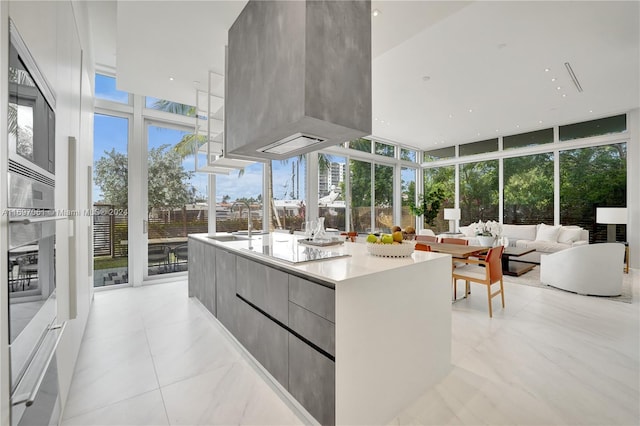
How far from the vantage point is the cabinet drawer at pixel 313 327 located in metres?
1.40

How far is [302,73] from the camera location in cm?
159

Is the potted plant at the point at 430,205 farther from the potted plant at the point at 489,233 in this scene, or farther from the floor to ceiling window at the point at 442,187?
the potted plant at the point at 489,233

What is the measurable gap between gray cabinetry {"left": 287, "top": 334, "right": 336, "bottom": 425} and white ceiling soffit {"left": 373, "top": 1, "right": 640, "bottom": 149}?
2743 mm

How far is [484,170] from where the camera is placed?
8.46 m

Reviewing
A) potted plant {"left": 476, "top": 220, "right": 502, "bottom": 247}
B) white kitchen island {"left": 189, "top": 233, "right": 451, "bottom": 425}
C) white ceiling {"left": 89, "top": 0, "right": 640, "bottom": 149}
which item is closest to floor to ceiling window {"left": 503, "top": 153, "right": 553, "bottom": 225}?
white ceiling {"left": 89, "top": 0, "right": 640, "bottom": 149}

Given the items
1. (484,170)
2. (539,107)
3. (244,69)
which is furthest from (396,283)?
(484,170)

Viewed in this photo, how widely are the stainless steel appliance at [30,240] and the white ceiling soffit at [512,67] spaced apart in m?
2.52

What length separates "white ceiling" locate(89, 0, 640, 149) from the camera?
2.55 meters

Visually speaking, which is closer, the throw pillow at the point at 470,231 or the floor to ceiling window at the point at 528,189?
the floor to ceiling window at the point at 528,189

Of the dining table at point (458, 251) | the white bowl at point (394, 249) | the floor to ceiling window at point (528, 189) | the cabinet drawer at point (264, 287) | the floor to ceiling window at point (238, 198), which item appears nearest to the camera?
the cabinet drawer at point (264, 287)

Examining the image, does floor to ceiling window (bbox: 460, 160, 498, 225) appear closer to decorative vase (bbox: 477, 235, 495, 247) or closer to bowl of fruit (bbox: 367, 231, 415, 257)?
Result: decorative vase (bbox: 477, 235, 495, 247)

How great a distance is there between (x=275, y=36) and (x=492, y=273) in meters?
3.31

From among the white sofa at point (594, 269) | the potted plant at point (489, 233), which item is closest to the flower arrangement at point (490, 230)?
the potted plant at point (489, 233)

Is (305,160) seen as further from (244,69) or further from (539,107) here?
(539,107)
